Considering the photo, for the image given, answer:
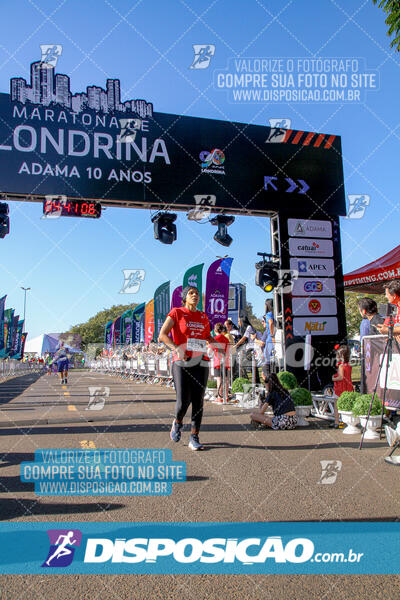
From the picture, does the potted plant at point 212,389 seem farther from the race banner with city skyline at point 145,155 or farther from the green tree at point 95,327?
the green tree at point 95,327

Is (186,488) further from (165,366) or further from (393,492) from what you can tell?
(165,366)

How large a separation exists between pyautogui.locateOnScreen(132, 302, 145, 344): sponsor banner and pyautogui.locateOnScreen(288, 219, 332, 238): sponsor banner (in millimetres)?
20973

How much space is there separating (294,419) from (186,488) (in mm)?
3966

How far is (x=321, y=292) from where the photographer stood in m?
12.4

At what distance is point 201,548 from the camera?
9.79 feet

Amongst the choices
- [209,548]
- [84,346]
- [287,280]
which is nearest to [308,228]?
[287,280]

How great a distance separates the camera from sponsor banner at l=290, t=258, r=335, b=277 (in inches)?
484

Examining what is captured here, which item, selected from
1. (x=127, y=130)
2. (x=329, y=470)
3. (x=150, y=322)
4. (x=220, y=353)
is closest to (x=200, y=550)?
(x=329, y=470)

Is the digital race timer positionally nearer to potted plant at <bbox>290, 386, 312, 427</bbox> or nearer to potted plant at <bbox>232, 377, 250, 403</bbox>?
potted plant at <bbox>232, 377, 250, 403</bbox>

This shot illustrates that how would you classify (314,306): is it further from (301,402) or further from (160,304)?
(160,304)

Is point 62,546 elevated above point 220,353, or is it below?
below

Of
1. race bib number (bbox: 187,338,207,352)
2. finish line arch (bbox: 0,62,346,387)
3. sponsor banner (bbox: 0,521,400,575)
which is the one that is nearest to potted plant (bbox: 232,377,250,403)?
finish line arch (bbox: 0,62,346,387)

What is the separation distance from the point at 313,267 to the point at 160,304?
35.8ft

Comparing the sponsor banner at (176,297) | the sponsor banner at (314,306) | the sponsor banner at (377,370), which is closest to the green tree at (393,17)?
the sponsor banner at (377,370)
